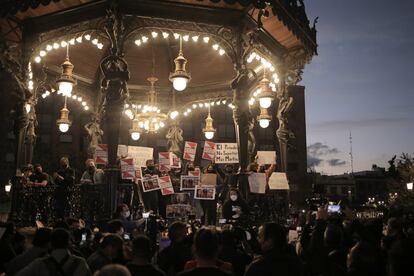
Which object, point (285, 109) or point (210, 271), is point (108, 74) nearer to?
point (285, 109)

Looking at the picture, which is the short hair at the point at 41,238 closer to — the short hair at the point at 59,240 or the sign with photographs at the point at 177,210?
the short hair at the point at 59,240

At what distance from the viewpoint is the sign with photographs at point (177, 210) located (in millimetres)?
15227

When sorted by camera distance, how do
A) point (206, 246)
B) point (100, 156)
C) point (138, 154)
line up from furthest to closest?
point (138, 154) → point (100, 156) → point (206, 246)

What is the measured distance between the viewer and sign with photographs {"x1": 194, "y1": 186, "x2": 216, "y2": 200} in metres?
15.1

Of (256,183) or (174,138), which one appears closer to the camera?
(256,183)

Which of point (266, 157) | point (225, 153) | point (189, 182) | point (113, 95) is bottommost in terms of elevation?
point (189, 182)

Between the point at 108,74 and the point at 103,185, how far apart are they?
3374mm

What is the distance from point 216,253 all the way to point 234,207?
824cm

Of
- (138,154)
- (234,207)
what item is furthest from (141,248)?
(138,154)

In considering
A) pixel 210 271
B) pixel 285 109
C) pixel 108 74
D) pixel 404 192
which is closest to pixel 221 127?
pixel 404 192

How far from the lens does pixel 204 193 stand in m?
15.2

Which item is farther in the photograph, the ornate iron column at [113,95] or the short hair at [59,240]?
the ornate iron column at [113,95]

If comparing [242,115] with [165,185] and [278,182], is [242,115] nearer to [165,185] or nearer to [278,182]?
[278,182]

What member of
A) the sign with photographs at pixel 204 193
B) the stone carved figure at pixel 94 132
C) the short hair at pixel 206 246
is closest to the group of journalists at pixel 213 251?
the short hair at pixel 206 246
